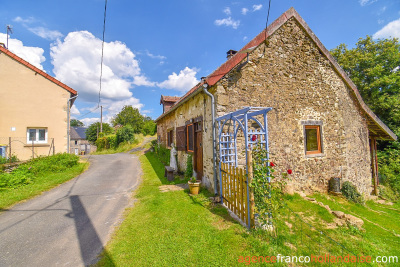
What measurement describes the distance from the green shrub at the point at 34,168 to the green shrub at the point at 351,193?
511 inches

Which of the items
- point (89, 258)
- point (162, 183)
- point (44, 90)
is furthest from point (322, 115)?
point (44, 90)

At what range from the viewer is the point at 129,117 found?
4875 cm

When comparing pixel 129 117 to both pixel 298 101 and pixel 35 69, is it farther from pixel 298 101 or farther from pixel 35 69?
pixel 298 101

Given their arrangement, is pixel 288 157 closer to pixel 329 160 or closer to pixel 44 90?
pixel 329 160

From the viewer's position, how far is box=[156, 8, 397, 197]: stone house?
19.2 feet

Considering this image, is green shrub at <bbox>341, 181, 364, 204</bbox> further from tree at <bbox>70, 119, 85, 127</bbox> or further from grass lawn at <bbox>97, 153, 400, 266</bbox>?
tree at <bbox>70, 119, 85, 127</bbox>

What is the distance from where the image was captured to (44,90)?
975cm

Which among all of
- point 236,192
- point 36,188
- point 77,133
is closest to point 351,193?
point 236,192

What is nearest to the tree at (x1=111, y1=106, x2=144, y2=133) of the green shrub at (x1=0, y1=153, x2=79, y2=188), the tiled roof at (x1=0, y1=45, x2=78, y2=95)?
the tiled roof at (x1=0, y1=45, x2=78, y2=95)

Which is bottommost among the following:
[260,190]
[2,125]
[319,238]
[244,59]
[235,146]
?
[319,238]

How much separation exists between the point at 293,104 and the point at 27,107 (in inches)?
517

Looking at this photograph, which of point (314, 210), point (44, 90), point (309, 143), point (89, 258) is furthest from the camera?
point (44, 90)

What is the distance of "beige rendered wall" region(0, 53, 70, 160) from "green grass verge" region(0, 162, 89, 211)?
2050 millimetres

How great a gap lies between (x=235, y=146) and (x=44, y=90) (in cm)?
1117
